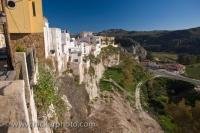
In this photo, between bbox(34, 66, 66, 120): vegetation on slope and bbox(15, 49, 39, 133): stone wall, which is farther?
bbox(34, 66, 66, 120): vegetation on slope

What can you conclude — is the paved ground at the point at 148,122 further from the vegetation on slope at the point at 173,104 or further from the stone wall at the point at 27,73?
the stone wall at the point at 27,73

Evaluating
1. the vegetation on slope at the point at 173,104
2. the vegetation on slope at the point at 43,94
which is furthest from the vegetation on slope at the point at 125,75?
the vegetation on slope at the point at 43,94

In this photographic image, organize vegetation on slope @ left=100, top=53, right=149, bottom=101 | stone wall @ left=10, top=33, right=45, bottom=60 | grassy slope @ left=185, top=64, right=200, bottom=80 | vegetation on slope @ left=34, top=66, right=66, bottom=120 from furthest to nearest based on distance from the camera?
1. grassy slope @ left=185, top=64, right=200, bottom=80
2. vegetation on slope @ left=100, top=53, right=149, bottom=101
3. stone wall @ left=10, top=33, right=45, bottom=60
4. vegetation on slope @ left=34, top=66, right=66, bottom=120

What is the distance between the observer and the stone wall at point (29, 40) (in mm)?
20062

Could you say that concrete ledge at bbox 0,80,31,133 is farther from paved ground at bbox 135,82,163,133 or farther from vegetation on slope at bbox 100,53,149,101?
vegetation on slope at bbox 100,53,149,101

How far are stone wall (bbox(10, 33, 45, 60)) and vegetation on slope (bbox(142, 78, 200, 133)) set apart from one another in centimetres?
3290

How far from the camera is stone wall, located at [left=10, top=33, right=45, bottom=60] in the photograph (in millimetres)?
20062

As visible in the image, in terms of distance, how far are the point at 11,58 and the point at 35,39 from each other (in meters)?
7.51

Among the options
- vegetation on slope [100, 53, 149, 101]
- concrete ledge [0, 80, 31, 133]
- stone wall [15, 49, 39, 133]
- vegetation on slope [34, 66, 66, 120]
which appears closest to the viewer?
concrete ledge [0, 80, 31, 133]

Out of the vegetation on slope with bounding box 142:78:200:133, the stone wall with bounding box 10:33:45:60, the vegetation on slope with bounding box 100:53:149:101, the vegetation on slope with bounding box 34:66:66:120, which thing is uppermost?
the stone wall with bounding box 10:33:45:60

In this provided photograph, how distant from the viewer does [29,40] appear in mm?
20156

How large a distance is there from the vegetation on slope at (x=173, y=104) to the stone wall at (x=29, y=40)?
3290cm

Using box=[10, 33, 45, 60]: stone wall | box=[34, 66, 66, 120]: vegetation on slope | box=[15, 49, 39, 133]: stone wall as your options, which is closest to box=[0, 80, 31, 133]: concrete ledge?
box=[15, 49, 39, 133]: stone wall

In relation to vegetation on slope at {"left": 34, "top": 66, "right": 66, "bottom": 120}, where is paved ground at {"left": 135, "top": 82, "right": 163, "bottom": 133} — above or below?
below
